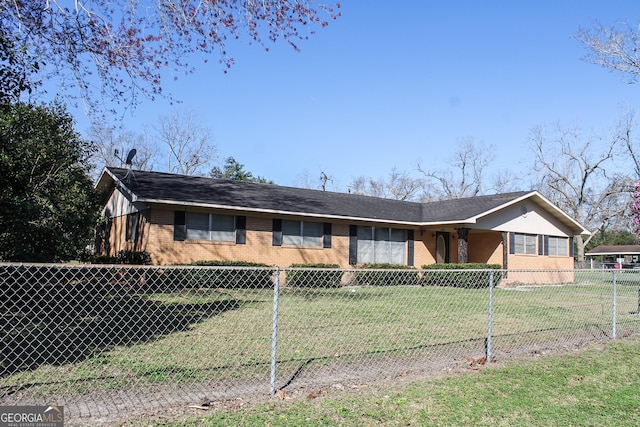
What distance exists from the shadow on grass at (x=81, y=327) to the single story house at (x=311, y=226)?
16.4 feet

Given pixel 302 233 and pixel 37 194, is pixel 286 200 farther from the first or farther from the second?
pixel 37 194

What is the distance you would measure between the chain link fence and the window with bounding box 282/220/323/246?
5.34 m

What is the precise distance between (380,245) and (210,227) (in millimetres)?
7607

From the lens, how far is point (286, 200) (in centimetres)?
1853

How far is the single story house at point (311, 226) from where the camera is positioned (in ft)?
49.7

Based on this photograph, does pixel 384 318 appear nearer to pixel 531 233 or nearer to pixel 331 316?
pixel 331 316

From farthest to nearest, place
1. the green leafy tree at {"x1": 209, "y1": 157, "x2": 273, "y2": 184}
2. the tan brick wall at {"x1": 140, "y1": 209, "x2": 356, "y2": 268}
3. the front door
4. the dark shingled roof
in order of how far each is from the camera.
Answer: the green leafy tree at {"x1": 209, "y1": 157, "x2": 273, "y2": 184} < the front door < the dark shingled roof < the tan brick wall at {"x1": 140, "y1": 209, "x2": 356, "y2": 268}

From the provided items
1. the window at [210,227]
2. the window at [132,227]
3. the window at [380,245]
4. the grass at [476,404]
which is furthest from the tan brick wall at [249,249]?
the grass at [476,404]

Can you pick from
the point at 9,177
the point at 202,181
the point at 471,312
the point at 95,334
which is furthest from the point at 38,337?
the point at 202,181

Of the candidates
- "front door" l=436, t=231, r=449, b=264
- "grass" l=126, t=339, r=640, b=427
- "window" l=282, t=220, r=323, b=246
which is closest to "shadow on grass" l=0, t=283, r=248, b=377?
"grass" l=126, t=339, r=640, b=427

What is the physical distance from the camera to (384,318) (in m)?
9.16

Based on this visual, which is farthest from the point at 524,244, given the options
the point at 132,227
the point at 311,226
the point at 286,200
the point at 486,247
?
the point at 132,227

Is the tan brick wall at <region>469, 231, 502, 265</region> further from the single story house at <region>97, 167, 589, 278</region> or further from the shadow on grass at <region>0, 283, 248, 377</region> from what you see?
the shadow on grass at <region>0, 283, 248, 377</region>

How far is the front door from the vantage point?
2177 cm
